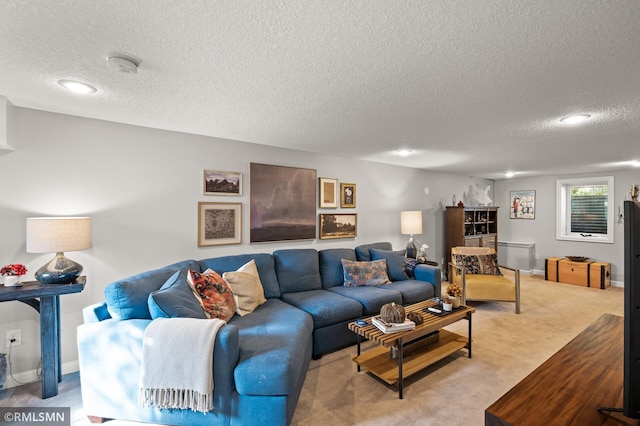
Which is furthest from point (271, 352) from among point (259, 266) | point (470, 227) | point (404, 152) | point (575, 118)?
point (470, 227)

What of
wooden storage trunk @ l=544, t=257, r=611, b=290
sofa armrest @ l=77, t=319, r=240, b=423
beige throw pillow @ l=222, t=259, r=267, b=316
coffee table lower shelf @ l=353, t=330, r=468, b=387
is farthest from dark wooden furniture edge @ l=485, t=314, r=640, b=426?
wooden storage trunk @ l=544, t=257, r=611, b=290

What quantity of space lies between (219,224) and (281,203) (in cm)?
82

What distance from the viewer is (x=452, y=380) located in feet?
7.94

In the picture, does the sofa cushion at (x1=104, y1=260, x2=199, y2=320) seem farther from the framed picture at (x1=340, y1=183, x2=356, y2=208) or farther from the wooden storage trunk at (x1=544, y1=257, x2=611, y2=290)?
the wooden storage trunk at (x1=544, y1=257, x2=611, y2=290)

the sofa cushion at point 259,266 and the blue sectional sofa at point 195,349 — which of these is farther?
the sofa cushion at point 259,266

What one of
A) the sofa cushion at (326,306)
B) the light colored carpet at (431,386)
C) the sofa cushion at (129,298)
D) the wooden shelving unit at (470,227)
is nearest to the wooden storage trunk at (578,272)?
the wooden shelving unit at (470,227)

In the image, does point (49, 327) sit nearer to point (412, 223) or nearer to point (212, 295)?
point (212, 295)

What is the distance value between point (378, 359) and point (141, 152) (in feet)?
9.74

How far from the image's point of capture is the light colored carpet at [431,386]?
200 centimetres

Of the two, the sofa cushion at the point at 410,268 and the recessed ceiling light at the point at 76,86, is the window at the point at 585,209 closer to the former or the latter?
the sofa cushion at the point at 410,268

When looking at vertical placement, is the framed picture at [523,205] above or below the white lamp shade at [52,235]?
above

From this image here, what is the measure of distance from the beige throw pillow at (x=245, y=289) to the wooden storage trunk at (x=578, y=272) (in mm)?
6033

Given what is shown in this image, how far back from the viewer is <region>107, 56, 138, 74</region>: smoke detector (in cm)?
156

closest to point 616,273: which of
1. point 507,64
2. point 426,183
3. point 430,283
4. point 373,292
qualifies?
point 426,183
